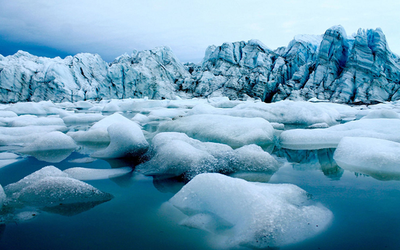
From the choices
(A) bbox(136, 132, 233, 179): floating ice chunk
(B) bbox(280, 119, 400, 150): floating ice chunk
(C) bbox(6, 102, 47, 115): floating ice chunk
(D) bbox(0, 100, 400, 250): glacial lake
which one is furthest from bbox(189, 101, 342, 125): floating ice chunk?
(C) bbox(6, 102, 47, 115): floating ice chunk

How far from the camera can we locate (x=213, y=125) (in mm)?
3859

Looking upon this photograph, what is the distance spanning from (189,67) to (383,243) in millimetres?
36034

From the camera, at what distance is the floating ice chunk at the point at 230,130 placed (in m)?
3.33

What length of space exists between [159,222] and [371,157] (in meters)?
2.08

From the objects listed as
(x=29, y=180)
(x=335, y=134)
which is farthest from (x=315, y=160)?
(x=29, y=180)

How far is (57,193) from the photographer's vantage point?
150 cm

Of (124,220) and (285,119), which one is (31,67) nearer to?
(285,119)

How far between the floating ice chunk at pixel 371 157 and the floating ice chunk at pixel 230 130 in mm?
1072

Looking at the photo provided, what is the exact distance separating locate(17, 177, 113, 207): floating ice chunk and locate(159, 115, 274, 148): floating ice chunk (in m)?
2.06

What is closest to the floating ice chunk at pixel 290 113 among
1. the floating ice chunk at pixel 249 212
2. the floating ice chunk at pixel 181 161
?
the floating ice chunk at pixel 181 161

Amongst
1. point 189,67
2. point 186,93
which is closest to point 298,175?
point 186,93

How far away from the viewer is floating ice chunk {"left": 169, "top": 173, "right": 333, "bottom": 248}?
1.10 metres

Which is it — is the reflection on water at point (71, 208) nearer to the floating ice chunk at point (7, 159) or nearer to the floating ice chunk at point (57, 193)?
the floating ice chunk at point (57, 193)

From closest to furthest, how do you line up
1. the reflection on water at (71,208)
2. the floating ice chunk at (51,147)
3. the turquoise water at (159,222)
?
the turquoise water at (159,222), the reflection on water at (71,208), the floating ice chunk at (51,147)
